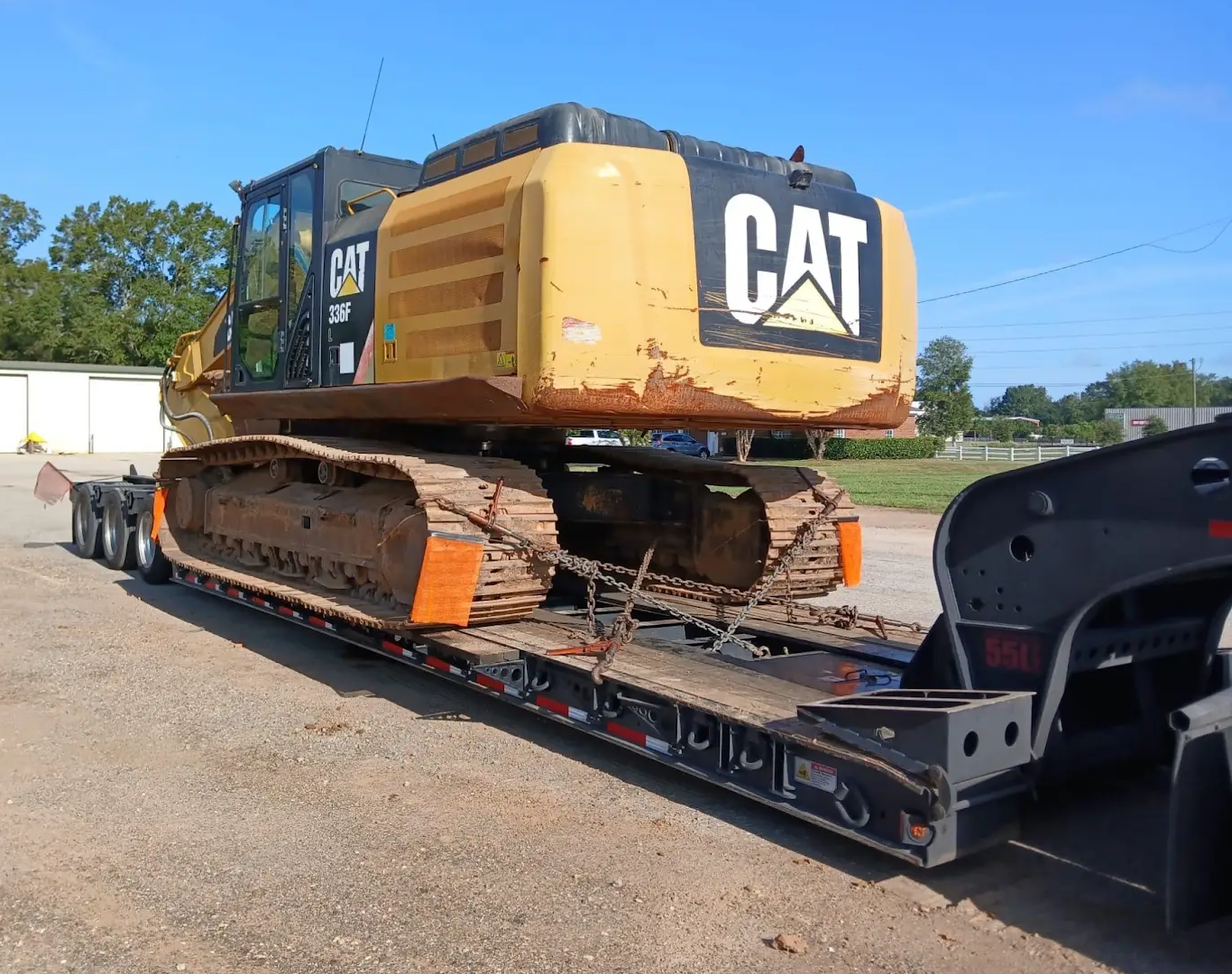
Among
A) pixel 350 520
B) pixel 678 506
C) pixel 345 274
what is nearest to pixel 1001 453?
pixel 678 506

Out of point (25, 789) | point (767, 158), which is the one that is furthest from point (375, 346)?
point (25, 789)

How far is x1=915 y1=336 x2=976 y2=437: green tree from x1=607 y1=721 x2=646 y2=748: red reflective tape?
4721 centimetres

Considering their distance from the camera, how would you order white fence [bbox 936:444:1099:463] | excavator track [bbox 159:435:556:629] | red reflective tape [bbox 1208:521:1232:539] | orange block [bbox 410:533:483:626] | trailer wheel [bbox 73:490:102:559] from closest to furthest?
red reflective tape [bbox 1208:521:1232:539]
orange block [bbox 410:533:483:626]
excavator track [bbox 159:435:556:629]
trailer wheel [bbox 73:490:102:559]
white fence [bbox 936:444:1099:463]

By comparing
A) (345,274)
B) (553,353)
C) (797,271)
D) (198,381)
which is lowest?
(553,353)

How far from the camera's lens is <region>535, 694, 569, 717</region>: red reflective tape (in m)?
5.64

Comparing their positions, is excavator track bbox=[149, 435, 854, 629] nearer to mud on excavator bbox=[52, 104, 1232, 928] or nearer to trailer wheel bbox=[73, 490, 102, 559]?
mud on excavator bbox=[52, 104, 1232, 928]

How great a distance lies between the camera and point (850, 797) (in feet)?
13.8

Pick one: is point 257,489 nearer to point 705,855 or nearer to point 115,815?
point 115,815

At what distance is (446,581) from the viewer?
592cm

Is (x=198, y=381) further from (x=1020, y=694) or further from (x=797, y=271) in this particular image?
(x=1020, y=694)

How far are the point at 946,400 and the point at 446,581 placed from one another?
61.8 meters

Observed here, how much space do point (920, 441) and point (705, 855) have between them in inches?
1863

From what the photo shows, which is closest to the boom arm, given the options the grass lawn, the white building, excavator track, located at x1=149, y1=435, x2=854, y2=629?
excavator track, located at x1=149, y1=435, x2=854, y2=629

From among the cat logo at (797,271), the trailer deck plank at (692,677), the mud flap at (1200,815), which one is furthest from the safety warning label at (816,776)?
the cat logo at (797,271)
